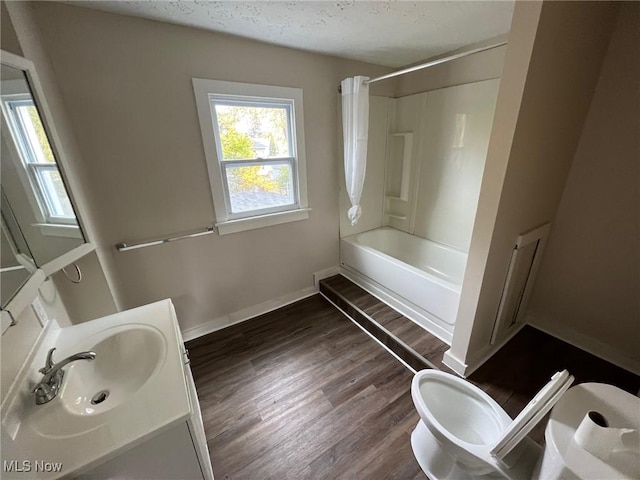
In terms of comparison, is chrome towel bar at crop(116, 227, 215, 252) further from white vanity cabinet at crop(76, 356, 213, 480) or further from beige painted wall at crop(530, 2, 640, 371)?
beige painted wall at crop(530, 2, 640, 371)

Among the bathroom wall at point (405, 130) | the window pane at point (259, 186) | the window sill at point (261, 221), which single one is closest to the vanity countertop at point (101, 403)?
the window sill at point (261, 221)

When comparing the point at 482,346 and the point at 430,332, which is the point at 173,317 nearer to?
the point at 430,332

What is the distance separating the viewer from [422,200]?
107 inches

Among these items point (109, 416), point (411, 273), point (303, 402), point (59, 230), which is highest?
point (59, 230)

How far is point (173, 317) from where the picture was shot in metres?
1.23

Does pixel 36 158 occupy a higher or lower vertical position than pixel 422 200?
higher

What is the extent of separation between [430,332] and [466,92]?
6.67 feet

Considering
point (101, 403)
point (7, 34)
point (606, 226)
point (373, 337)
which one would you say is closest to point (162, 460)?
point (101, 403)

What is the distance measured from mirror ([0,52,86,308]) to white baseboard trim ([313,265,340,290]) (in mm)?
1963

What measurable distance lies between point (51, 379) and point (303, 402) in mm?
1255

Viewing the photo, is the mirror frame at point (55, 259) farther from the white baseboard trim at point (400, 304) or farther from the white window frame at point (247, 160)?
the white baseboard trim at point (400, 304)

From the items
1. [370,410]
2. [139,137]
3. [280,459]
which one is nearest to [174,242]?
[139,137]

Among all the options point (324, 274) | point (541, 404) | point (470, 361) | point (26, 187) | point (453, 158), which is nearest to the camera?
point (541, 404)

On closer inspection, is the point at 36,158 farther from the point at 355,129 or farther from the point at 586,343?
the point at 586,343
